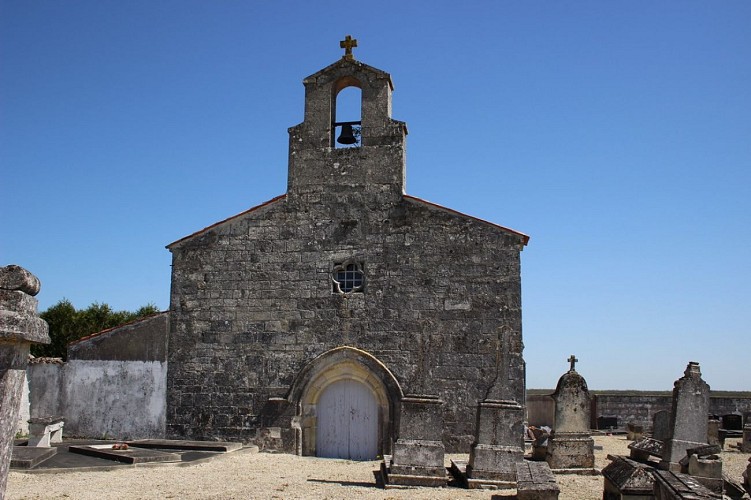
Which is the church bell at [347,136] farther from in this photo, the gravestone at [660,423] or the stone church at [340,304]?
the gravestone at [660,423]

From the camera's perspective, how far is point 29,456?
1137cm

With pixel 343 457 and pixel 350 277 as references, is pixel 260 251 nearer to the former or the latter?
pixel 350 277

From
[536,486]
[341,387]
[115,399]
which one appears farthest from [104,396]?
[536,486]

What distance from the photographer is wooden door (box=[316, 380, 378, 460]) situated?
14.4 m


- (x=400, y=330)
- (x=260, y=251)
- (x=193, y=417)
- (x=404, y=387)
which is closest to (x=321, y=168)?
(x=260, y=251)

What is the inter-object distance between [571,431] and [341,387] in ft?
15.8

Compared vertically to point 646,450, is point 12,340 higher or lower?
higher

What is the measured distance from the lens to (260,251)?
15.3m

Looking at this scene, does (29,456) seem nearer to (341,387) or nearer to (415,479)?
(341,387)

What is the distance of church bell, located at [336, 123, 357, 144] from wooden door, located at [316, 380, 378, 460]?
5246 millimetres

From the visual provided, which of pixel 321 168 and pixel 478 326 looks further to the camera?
pixel 321 168

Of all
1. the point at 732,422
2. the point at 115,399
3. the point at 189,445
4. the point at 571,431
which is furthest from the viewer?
the point at 732,422

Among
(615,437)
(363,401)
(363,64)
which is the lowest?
(615,437)

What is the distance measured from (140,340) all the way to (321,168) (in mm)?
5542
